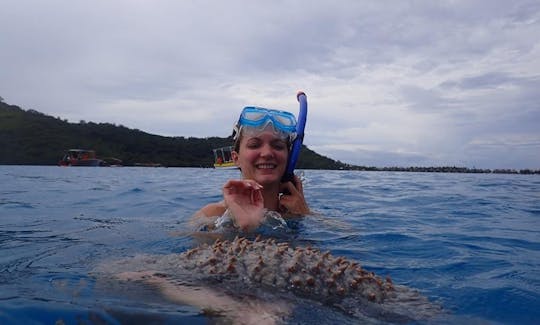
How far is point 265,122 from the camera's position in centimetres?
618

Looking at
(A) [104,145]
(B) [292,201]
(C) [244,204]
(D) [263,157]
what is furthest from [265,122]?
(A) [104,145]

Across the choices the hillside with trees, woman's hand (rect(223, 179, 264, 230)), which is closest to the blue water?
woman's hand (rect(223, 179, 264, 230))

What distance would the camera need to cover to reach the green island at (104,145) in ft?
227

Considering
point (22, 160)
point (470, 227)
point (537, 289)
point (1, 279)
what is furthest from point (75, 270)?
point (22, 160)

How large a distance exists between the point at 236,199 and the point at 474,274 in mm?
2628

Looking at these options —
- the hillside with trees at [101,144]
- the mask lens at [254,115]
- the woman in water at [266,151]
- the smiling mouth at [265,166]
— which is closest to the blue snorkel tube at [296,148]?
the woman in water at [266,151]

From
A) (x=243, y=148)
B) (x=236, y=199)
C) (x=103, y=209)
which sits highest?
(x=243, y=148)

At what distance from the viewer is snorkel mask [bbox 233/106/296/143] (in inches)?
243

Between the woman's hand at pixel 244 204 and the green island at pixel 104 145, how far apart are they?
6406 centimetres

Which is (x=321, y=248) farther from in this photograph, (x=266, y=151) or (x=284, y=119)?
(x=284, y=119)

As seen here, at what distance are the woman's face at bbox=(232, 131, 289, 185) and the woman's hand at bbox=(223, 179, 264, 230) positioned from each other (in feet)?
3.98

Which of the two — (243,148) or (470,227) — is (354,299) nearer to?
(243,148)

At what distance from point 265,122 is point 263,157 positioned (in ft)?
1.64

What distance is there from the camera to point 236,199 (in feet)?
16.0
